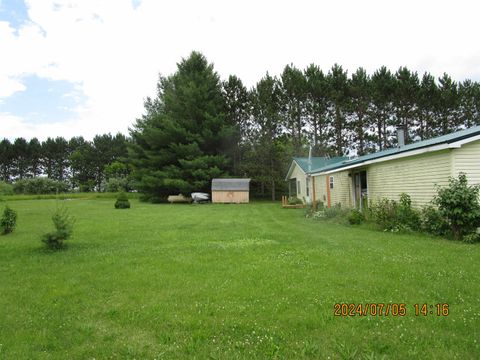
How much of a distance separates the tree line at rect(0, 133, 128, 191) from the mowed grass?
227ft

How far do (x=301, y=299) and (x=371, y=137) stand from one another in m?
36.1

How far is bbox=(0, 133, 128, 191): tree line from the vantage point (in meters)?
72.9

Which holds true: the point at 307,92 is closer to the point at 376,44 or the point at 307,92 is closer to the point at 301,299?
the point at 376,44

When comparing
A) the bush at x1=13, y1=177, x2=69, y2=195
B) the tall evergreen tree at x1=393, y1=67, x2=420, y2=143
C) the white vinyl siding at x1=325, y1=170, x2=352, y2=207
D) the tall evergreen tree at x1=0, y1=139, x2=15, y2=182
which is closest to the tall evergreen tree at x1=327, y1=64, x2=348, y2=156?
the tall evergreen tree at x1=393, y1=67, x2=420, y2=143

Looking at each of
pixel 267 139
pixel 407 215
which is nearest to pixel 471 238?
pixel 407 215

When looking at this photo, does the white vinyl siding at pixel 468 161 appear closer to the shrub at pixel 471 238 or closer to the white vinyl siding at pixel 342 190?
the shrub at pixel 471 238

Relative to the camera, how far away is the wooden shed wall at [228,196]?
103 ft

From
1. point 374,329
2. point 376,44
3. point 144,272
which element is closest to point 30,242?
point 144,272

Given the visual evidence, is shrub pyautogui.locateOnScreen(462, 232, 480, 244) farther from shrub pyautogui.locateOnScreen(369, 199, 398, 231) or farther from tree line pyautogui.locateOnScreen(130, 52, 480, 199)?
tree line pyautogui.locateOnScreen(130, 52, 480, 199)

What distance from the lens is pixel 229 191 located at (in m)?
31.5

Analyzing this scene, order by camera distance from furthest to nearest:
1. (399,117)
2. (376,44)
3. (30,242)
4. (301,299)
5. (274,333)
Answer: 1. (399,117)
2. (376,44)
3. (30,242)
4. (301,299)
5. (274,333)

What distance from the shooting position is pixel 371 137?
36750mm

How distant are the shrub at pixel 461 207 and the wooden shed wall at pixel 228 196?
76.1 ft
